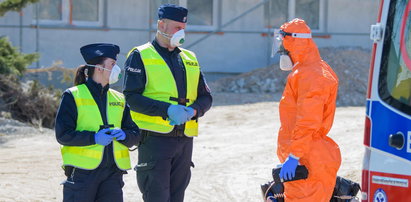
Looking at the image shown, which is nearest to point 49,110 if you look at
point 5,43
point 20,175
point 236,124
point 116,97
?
point 5,43

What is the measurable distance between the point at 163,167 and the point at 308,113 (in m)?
1.31

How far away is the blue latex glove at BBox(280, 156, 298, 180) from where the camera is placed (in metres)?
5.28

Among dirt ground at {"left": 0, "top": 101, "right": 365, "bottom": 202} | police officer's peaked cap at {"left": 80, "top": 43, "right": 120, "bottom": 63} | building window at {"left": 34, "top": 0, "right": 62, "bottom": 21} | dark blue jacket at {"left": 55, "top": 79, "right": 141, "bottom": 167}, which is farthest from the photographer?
building window at {"left": 34, "top": 0, "right": 62, "bottom": 21}

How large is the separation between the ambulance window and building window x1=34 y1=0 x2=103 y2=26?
656 inches

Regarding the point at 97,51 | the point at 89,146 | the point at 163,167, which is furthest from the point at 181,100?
the point at 89,146

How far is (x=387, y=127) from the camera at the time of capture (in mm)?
4871

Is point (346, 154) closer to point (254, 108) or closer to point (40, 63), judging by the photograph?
point (254, 108)

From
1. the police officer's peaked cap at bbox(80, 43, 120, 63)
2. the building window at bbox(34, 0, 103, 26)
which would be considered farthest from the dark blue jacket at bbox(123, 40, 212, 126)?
the building window at bbox(34, 0, 103, 26)

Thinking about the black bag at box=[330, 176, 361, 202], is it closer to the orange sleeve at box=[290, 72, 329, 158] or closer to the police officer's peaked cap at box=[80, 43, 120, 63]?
the orange sleeve at box=[290, 72, 329, 158]

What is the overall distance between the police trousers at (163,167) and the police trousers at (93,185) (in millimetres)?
344

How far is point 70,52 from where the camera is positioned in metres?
21.0

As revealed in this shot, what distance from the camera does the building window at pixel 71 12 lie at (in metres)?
21.0

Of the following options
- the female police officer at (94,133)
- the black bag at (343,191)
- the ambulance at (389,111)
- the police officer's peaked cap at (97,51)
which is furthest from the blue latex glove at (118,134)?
the ambulance at (389,111)

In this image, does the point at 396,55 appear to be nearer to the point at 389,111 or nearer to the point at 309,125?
the point at 389,111
